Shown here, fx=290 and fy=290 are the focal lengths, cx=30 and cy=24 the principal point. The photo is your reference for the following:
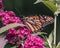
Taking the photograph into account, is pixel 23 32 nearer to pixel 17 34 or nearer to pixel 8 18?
pixel 17 34

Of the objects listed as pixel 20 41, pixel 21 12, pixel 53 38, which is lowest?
pixel 21 12

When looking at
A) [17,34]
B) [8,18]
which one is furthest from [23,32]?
[8,18]

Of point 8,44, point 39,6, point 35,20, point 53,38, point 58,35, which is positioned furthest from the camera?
point 39,6

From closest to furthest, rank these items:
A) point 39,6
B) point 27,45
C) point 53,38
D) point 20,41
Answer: point 27,45, point 20,41, point 53,38, point 39,6

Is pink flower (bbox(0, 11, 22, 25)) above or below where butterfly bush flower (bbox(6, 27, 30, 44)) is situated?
above

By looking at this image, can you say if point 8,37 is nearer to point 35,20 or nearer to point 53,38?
point 53,38

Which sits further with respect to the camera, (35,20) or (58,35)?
(35,20)

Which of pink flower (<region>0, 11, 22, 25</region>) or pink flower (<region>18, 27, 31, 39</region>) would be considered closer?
pink flower (<region>18, 27, 31, 39</region>)

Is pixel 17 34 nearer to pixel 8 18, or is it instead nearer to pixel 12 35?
pixel 12 35

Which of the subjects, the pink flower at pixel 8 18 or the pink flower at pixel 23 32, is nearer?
the pink flower at pixel 23 32

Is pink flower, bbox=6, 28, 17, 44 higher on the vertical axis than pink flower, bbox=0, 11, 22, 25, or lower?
lower

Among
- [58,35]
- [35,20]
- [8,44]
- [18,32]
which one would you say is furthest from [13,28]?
[35,20]
